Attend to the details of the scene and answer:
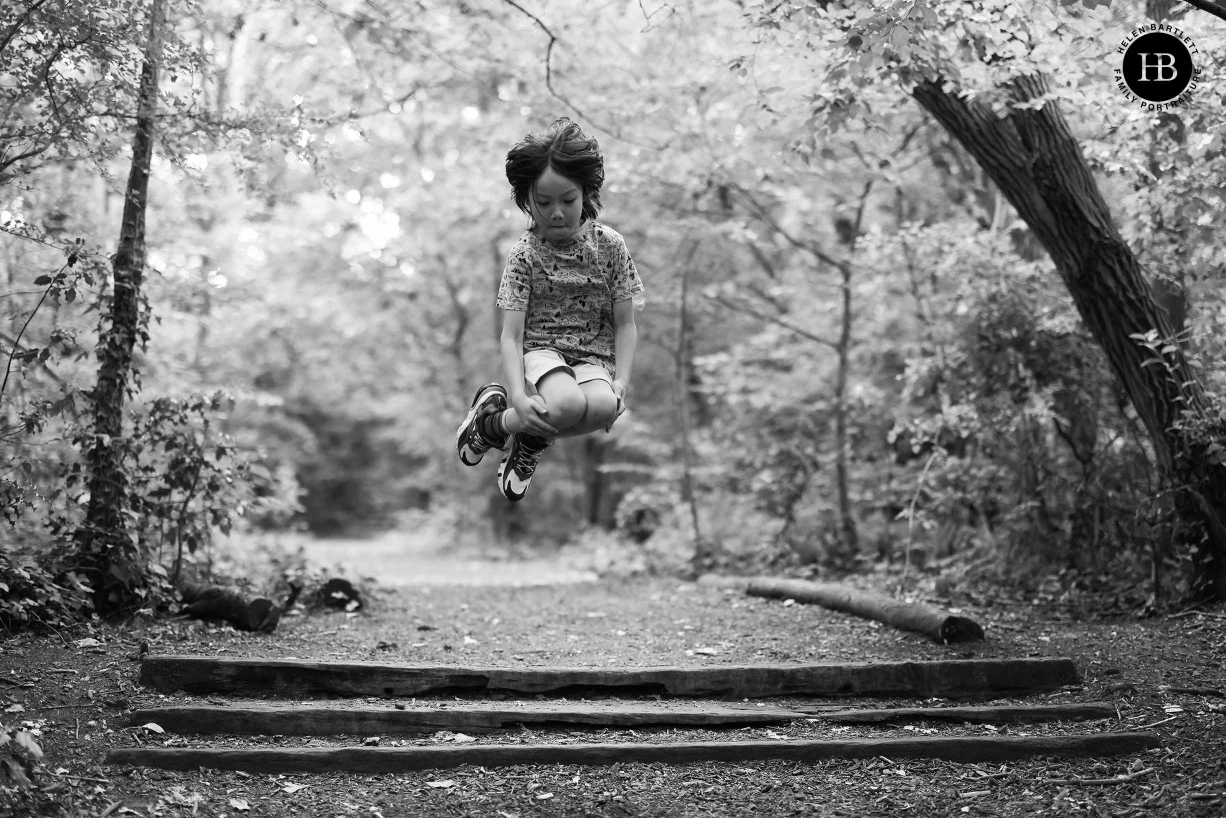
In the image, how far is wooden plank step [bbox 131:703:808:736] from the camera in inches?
140

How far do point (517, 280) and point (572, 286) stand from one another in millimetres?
238

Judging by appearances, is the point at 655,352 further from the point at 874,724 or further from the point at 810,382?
the point at 874,724

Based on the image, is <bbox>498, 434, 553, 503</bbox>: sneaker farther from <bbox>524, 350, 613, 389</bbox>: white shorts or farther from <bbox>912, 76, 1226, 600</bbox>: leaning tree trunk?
<bbox>912, 76, 1226, 600</bbox>: leaning tree trunk

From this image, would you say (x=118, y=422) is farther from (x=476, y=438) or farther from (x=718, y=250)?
(x=718, y=250)

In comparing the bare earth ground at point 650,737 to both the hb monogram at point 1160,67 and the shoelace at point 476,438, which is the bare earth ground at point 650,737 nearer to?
the shoelace at point 476,438

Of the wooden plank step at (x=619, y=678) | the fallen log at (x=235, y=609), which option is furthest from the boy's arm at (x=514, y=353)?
the fallen log at (x=235, y=609)

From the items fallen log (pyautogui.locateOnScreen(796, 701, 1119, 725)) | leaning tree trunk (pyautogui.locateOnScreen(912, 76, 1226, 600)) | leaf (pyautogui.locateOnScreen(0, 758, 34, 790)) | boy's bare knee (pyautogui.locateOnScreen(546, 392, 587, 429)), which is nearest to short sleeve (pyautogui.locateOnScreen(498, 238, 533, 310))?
boy's bare knee (pyautogui.locateOnScreen(546, 392, 587, 429))

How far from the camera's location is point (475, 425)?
393cm

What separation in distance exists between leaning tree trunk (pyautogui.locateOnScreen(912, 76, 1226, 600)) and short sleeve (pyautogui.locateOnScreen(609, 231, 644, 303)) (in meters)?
2.38

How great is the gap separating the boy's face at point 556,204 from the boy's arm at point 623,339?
1.29ft

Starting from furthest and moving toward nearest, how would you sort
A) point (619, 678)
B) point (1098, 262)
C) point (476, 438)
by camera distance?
point (1098, 262) → point (619, 678) → point (476, 438)

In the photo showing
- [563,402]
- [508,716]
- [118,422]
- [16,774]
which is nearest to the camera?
[16,774]

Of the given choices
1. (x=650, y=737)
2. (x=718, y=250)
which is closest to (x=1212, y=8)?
(x=650, y=737)

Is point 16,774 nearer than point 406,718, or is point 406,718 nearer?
point 16,774
